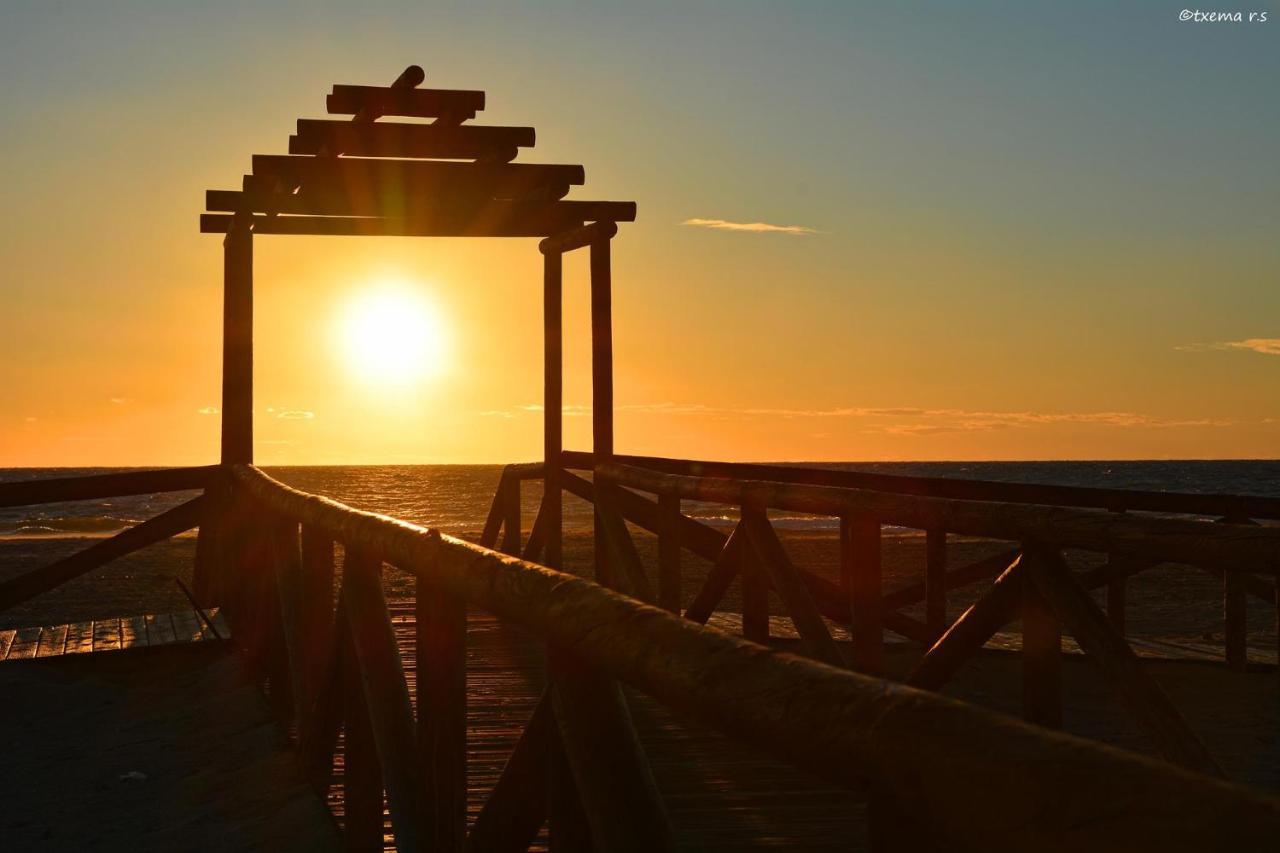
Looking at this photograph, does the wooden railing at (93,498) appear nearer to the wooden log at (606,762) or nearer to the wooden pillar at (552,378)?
the wooden pillar at (552,378)

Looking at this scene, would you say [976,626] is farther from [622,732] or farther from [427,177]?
[427,177]

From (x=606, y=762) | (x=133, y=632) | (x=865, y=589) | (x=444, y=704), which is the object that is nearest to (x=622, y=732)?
(x=606, y=762)

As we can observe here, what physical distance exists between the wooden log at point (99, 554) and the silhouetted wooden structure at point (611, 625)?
0.02 m

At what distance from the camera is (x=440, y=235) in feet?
29.7

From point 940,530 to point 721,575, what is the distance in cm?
200

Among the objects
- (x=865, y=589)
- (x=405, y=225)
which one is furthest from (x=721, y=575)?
(x=405, y=225)

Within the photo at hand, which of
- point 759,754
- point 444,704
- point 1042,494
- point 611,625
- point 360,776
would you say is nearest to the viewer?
point 611,625

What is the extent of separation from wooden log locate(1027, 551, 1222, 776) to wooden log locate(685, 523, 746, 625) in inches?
103

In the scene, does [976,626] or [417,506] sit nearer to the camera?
[976,626]

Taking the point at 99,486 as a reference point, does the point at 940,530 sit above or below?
below

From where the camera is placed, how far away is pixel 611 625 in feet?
6.29

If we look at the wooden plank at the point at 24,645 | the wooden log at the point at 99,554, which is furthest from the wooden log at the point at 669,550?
the wooden plank at the point at 24,645

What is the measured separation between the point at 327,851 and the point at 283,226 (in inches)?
217

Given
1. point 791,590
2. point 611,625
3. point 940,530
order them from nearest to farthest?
point 611,625 < point 940,530 < point 791,590
